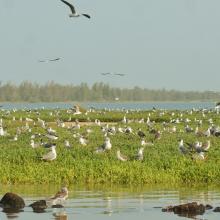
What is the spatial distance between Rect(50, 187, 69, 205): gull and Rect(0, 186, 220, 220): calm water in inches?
10.3

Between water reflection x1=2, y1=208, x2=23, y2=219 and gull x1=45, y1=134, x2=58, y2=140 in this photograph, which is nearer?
water reflection x1=2, y1=208, x2=23, y2=219

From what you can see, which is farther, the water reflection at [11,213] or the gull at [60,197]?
the gull at [60,197]

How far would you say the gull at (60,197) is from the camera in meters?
24.0

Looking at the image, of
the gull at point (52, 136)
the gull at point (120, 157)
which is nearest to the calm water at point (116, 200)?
the gull at point (120, 157)

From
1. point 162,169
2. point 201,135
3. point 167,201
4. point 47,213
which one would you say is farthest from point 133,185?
point 201,135

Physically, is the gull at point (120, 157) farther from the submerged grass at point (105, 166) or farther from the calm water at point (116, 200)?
the calm water at point (116, 200)

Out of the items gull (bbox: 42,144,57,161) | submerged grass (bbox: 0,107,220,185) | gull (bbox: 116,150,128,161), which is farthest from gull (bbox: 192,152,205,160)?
gull (bbox: 42,144,57,161)

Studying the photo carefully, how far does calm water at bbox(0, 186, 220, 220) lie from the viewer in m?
22.7

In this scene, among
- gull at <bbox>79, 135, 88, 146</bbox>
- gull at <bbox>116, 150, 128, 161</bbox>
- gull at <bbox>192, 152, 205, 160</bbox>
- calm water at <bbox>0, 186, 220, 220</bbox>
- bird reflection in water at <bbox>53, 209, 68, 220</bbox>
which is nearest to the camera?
bird reflection in water at <bbox>53, 209, 68, 220</bbox>

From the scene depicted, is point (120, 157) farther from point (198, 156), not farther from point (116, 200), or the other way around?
point (116, 200)

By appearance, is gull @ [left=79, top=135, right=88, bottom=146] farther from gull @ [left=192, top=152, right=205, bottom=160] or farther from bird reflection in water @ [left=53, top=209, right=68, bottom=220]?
bird reflection in water @ [left=53, top=209, right=68, bottom=220]

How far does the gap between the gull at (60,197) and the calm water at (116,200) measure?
26 cm

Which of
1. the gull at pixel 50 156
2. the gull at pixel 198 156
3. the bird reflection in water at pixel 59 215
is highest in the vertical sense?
the gull at pixel 50 156

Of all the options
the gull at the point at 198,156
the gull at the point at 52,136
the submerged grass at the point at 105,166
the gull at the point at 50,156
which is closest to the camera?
the submerged grass at the point at 105,166
